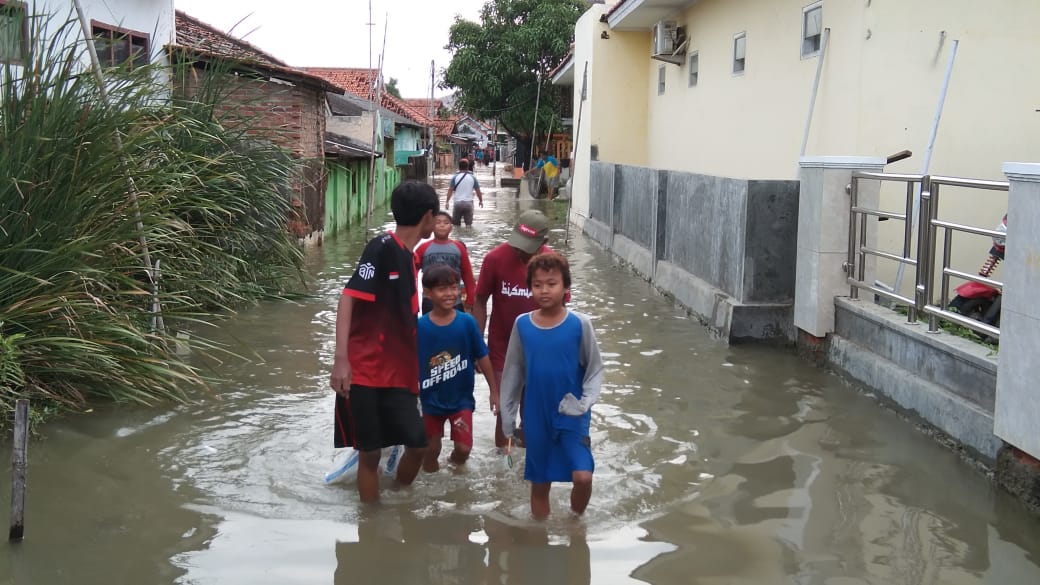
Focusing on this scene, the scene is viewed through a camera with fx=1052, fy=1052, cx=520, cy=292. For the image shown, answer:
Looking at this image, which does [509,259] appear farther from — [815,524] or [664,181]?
[664,181]

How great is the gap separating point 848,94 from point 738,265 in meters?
2.61

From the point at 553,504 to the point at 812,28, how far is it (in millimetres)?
A: 9027

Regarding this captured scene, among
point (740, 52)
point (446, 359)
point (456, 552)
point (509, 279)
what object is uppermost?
point (740, 52)

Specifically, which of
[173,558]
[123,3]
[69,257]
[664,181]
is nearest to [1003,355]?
[173,558]

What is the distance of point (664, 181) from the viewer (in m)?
14.4

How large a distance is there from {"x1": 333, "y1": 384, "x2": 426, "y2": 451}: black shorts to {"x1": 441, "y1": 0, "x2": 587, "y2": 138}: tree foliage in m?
38.3

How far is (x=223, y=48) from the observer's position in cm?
1330

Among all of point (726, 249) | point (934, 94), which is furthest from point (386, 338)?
point (934, 94)

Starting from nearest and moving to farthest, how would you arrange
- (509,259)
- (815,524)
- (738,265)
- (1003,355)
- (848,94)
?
(815,524) → (1003,355) → (509,259) → (738,265) → (848,94)

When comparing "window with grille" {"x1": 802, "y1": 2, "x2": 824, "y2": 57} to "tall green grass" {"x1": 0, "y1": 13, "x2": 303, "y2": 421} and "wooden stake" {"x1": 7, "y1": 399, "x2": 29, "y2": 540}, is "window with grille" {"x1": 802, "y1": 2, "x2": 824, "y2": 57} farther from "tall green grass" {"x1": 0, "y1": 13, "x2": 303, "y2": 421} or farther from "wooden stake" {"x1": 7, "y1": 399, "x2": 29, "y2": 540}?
"wooden stake" {"x1": 7, "y1": 399, "x2": 29, "y2": 540}

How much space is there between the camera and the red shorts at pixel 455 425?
19.5 feet

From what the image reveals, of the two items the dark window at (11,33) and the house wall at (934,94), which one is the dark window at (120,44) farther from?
the house wall at (934,94)

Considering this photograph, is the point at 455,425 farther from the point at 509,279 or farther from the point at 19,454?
the point at 19,454

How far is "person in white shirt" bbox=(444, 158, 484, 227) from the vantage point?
21438 millimetres
